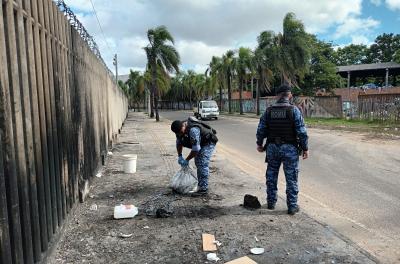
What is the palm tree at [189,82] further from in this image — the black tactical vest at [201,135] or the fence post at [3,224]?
the fence post at [3,224]

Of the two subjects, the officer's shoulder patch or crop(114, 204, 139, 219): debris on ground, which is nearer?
crop(114, 204, 139, 219): debris on ground

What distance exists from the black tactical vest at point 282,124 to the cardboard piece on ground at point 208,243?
67.3 inches

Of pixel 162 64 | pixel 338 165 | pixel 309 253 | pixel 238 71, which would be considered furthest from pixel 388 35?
pixel 309 253

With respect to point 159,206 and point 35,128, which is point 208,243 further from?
point 35,128

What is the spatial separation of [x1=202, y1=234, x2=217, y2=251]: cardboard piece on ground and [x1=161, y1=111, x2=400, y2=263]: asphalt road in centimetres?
155


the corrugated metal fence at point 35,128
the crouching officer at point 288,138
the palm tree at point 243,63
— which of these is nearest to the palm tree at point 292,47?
the palm tree at point 243,63

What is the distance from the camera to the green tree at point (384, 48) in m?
82.9

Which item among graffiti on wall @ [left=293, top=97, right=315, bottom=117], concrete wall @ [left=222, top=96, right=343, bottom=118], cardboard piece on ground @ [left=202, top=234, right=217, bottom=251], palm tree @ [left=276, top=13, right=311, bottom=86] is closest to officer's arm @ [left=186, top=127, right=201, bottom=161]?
cardboard piece on ground @ [left=202, top=234, right=217, bottom=251]

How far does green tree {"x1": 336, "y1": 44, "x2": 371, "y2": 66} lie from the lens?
275 feet

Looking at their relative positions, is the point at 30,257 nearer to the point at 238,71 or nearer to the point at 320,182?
the point at 320,182

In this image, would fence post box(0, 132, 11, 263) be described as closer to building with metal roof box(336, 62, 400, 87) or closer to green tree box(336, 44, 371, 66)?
building with metal roof box(336, 62, 400, 87)

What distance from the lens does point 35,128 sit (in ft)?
11.6

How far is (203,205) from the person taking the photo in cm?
595

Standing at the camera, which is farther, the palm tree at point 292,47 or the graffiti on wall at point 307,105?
the palm tree at point 292,47
